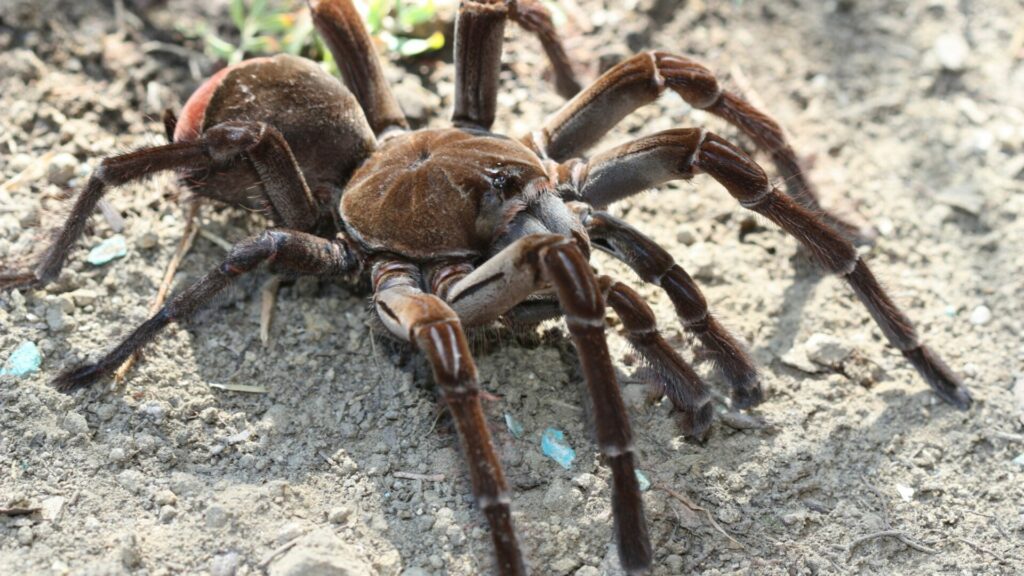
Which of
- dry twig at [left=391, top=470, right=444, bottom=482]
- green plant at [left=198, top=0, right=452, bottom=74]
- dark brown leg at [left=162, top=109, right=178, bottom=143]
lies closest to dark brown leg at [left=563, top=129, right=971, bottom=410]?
dry twig at [left=391, top=470, right=444, bottom=482]

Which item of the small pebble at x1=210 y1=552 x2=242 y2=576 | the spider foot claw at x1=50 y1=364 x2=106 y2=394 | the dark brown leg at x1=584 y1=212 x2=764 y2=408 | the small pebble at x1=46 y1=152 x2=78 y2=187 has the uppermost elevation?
the dark brown leg at x1=584 y1=212 x2=764 y2=408

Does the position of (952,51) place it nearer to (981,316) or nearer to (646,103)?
(981,316)

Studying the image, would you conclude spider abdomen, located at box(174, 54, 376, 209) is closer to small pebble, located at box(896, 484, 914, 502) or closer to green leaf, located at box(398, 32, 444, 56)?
green leaf, located at box(398, 32, 444, 56)

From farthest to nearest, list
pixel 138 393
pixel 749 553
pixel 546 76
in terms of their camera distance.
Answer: pixel 546 76 < pixel 138 393 < pixel 749 553

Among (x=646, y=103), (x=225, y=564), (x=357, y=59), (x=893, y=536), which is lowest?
(x=225, y=564)

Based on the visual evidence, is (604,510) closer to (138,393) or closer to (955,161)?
(138,393)

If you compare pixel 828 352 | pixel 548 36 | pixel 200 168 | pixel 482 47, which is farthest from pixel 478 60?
pixel 828 352

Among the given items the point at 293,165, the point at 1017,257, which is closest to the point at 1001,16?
the point at 1017,257
